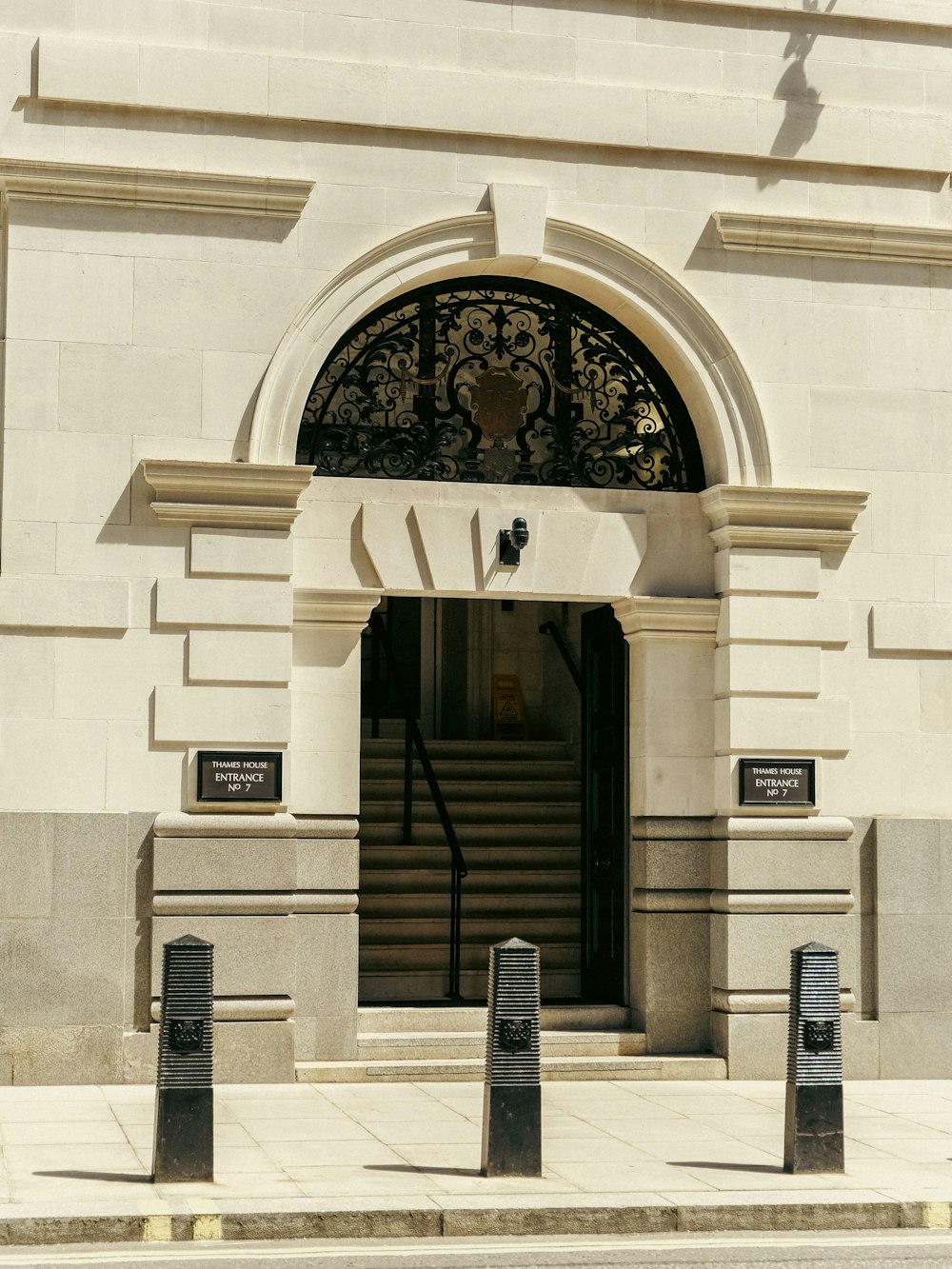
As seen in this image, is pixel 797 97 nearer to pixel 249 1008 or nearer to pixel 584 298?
pixel 584 298

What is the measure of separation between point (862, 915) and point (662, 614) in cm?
258

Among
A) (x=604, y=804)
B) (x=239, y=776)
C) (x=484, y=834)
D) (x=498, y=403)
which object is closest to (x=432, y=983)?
(x=484, y=834)

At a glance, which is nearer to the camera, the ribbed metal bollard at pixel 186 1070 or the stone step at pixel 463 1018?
the ribbed metal bollard at pixel 186 1070

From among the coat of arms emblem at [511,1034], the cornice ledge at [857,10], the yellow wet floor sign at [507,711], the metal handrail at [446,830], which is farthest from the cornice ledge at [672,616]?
the yellow wet floor sign at [507,711]

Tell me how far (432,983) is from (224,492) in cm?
503

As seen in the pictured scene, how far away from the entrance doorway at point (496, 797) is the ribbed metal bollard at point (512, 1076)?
4696 millimetres

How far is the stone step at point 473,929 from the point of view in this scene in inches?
604

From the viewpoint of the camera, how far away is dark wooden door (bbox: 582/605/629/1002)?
1388 centimetres

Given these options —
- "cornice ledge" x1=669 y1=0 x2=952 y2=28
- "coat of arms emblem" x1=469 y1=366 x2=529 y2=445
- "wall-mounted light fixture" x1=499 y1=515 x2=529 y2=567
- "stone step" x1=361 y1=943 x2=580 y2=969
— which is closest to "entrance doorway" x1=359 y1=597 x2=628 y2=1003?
"stone step" x1=361 y1=943 x2=580 y2=969

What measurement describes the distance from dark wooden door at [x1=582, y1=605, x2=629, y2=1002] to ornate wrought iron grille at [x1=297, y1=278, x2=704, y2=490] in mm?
1357

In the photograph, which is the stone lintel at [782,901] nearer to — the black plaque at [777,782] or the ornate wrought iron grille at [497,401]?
the black plaque at [777,782]

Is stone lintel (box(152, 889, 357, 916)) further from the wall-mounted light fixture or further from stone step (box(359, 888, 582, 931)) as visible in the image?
stone step (box(359, 888, 582, 931))

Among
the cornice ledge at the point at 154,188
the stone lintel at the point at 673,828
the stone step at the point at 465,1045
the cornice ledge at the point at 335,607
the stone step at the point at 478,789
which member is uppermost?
the cornice ledge at the point at 154,188

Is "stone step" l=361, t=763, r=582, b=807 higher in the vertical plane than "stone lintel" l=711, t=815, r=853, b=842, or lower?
higher
